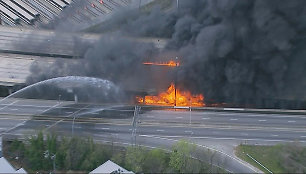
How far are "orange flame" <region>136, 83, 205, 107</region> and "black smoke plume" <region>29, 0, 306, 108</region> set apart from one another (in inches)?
31.5

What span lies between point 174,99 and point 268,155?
12597mm

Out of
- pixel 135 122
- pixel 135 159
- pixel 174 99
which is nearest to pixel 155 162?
pixel 135 159

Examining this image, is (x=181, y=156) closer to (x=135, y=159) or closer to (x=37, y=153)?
(x=135, y=159)

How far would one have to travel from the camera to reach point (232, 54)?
46.8 metres

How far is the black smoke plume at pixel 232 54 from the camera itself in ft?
144

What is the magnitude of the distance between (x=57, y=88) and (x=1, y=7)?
2525 cm

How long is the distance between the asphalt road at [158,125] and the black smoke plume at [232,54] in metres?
3.03

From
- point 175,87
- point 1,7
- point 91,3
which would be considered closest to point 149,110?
point 175,87

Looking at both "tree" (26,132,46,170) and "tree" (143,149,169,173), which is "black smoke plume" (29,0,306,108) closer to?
"tree" (143,149,169,173)

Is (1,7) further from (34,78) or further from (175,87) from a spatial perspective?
(175,87)

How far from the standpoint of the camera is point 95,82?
48250 millimetres

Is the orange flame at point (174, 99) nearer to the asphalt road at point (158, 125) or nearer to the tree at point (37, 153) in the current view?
the asphalt road at point (158, 125)

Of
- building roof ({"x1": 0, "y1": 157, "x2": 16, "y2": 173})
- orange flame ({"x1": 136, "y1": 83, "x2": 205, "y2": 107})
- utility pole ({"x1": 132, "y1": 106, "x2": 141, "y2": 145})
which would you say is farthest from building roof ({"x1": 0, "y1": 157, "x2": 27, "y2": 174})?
orange flame ({"x1": 136, "y1": 83, "x2": 205, "y2": 107})

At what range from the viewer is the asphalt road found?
42406mm
